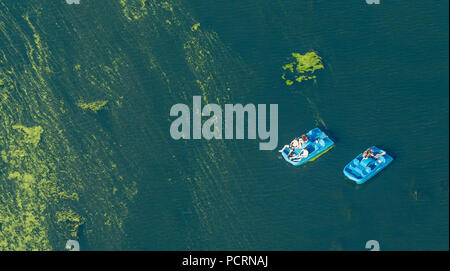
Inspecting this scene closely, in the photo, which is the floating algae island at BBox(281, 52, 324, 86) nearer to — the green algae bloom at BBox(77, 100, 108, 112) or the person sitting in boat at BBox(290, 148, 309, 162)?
the person sitting in boat at BBox(290, 148, 309, 162)

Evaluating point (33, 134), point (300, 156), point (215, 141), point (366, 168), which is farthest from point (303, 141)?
point (33, 134)

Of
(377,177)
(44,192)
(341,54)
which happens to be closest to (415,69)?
(341,54)

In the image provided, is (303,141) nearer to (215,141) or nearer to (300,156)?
(300,156)

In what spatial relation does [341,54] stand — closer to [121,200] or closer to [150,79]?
[150,79]

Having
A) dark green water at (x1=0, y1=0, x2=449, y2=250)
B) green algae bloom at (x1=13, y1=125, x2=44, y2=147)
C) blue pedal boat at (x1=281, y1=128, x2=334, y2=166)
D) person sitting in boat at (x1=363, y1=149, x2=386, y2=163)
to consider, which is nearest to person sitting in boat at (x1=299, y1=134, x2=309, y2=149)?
blue pedal boat at (x1=281, y1=128, x2=334, y2=166)

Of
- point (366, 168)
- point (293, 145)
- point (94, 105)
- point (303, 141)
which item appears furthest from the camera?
point (94, 105)
